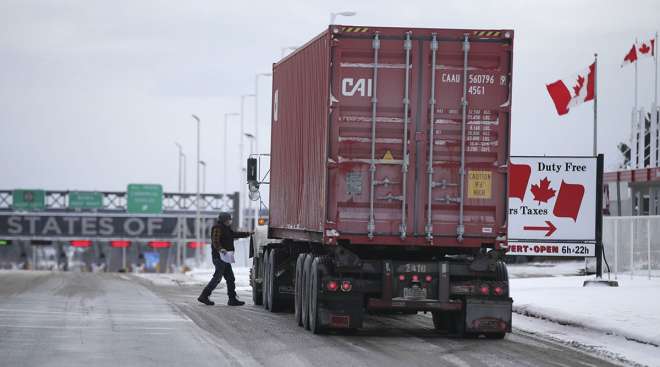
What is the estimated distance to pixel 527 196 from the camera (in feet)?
98.3

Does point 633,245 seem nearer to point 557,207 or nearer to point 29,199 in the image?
point 557,207

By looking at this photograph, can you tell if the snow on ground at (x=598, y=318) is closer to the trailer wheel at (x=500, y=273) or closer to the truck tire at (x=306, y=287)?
the trailer wheel at (x=500, y=273)

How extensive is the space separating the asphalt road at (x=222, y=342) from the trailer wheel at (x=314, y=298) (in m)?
0.18

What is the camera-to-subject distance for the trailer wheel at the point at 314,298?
17.7 metres

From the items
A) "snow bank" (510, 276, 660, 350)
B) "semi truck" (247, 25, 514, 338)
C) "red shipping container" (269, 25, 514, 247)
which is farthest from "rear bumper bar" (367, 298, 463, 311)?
"snow bank" (510, 276, 660, 350)

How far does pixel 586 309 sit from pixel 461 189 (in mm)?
5995

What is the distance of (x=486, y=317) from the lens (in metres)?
17.6

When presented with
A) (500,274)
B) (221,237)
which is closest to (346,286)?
(500,274)

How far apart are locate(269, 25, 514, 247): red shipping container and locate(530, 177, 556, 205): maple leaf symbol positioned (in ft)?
41.3

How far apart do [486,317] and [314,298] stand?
2.38 meters

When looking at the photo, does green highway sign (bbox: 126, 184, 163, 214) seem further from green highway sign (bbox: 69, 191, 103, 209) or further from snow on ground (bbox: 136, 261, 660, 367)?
snow on ground (bbox: 136, 261, 660, 367)

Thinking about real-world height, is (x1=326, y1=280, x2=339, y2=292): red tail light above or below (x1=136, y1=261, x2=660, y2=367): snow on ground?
above

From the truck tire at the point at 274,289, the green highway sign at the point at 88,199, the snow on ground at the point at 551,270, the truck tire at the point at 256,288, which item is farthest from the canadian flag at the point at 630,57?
the green highway sign at the point at 88,199

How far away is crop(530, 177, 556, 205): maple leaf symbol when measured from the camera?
29.8 metres
